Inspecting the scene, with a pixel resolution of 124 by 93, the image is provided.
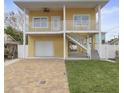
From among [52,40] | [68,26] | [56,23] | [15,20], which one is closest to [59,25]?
[56,23]

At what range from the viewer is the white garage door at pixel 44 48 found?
2916cm

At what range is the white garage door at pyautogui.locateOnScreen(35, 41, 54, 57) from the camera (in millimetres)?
29156

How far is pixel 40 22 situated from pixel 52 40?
7.91 ft

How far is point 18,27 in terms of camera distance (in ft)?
150

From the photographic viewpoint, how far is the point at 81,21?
2747cm

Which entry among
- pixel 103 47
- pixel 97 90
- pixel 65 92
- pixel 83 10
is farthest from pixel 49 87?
pixel 83 10

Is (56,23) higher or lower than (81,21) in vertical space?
lower

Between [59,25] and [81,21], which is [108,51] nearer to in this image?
[81,21]

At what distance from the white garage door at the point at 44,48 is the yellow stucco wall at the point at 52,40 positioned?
1.11ft

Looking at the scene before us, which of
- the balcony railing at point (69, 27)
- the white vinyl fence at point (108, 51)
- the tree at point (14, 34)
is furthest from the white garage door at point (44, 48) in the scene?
the tree at point (14, 34)

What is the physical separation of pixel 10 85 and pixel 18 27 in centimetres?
3580

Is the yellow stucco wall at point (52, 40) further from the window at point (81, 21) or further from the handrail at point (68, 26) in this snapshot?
the window at point (81, 21)
